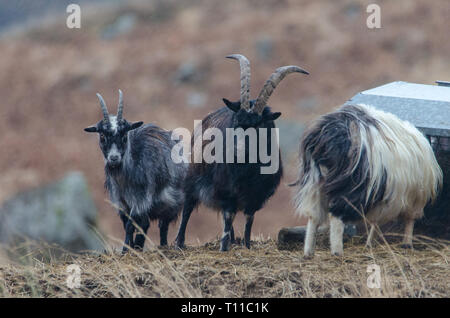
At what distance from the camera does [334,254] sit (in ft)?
24.4

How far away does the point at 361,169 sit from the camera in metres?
7.27

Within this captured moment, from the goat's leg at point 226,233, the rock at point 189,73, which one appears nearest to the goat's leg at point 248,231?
the goat's leg at point 226,233

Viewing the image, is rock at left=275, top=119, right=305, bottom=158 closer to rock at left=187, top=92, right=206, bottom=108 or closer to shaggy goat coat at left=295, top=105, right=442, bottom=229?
rock at left=187, top=92, right=206, bottom=108

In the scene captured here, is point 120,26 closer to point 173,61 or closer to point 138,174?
point 173,61

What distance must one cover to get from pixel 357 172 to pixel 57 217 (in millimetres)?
7821

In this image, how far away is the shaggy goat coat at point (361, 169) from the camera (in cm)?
729

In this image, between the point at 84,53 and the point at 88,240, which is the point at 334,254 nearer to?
the point at 88,240

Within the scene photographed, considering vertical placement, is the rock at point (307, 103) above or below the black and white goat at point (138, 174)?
above

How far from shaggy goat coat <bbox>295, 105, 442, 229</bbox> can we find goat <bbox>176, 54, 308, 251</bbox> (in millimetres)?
1110

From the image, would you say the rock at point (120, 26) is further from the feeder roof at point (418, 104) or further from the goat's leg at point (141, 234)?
the feeder roof at point (418, 104)

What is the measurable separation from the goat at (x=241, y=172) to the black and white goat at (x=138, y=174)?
310mm

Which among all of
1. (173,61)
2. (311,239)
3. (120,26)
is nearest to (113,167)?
(311,239)
